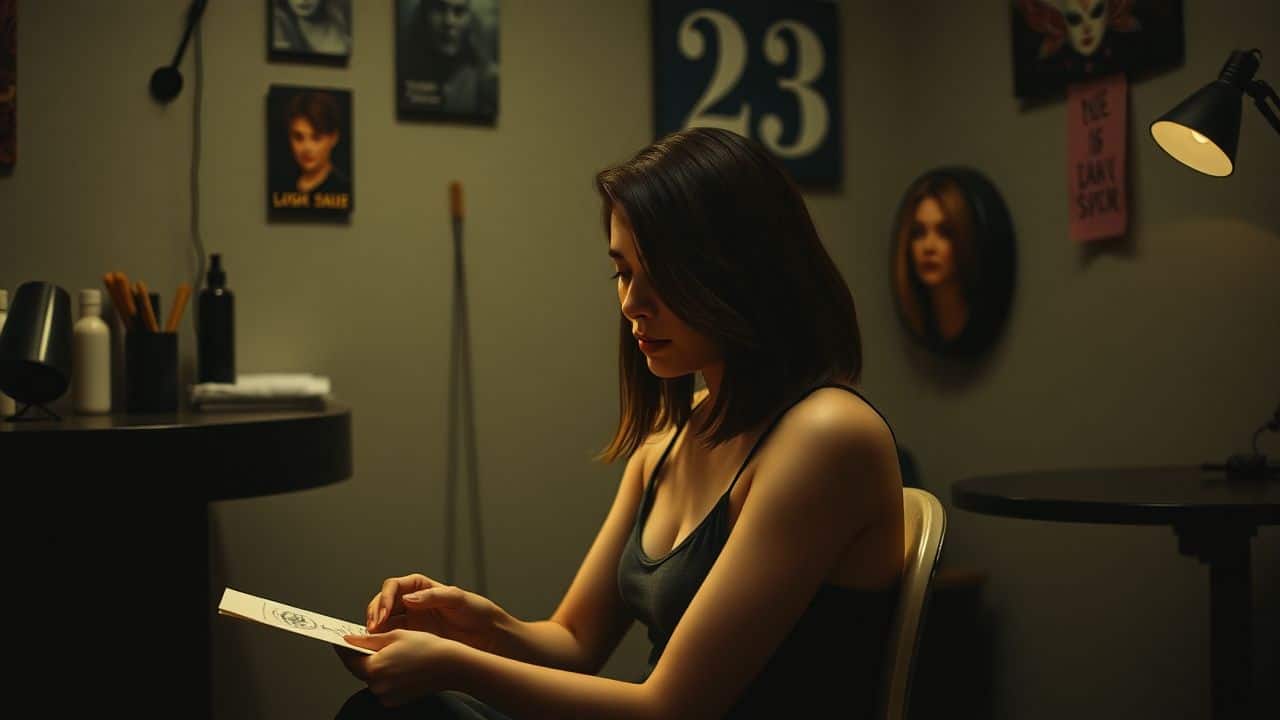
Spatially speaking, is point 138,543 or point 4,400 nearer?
point 138,543

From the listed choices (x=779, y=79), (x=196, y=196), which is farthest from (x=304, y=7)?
(x=779, y=79)

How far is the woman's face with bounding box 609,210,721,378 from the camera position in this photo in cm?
122

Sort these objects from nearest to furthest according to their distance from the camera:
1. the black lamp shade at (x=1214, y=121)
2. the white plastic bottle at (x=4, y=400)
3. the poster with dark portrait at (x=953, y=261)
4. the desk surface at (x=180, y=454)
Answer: the desk surface at (x=180, y=454), the black lamp shade at (x=1214, y=121), the white plastic bottle at (x=4, y=400), the poster with dark portrait at (x=953, y=261)

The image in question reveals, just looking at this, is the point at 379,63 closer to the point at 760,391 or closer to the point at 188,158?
the point at 188,158

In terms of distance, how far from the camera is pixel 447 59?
2.57 meters

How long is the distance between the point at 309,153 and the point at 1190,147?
1701 millimetres

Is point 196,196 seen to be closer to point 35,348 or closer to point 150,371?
point 150,371

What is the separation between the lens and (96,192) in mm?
2344

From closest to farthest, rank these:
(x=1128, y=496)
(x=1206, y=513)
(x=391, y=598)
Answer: (x=391, y=598), (x=1206, y=513), (x=1128, y=496)

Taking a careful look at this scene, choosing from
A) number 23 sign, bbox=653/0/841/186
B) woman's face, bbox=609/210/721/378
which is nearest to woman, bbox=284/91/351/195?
number 23 sign, bbox=653/0/841/186

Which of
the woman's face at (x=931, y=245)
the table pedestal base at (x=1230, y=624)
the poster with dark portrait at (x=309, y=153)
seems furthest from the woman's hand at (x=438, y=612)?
the woman's face at (x=931, y=245)

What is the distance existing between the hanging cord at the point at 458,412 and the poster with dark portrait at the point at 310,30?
1.26 feet

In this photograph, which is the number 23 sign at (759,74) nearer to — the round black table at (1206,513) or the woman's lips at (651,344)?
the round black table at (1206,513)

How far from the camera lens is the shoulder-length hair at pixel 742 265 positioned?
116 cm
